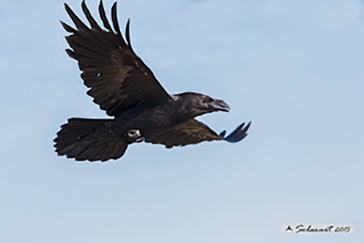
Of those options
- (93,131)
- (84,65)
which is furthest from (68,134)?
(84,65)

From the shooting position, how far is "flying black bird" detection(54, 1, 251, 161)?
408 inches

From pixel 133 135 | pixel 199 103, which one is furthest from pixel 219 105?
pixel 133 135

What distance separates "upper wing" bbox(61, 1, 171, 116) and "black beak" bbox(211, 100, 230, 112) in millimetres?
634

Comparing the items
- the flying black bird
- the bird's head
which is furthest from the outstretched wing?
the bird's head

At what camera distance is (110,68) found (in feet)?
34.6

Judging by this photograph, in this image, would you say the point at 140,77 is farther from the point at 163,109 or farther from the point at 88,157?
the point at 88,157

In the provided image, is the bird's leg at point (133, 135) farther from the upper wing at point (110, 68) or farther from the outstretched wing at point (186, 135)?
the outstretched wing at point (186, 135)

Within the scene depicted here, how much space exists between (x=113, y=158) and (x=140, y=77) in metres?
1.32

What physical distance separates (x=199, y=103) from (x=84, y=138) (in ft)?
5.24

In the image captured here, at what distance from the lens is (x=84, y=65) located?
10.5m

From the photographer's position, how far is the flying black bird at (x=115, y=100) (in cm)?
1036

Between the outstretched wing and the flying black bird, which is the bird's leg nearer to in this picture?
the flying black bird

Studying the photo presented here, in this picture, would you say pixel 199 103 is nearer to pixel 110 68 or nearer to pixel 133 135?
pixel 133 135

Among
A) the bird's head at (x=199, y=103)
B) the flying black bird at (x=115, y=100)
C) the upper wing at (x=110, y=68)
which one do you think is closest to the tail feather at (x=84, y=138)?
the flying black bird at (x=115, y=100)
